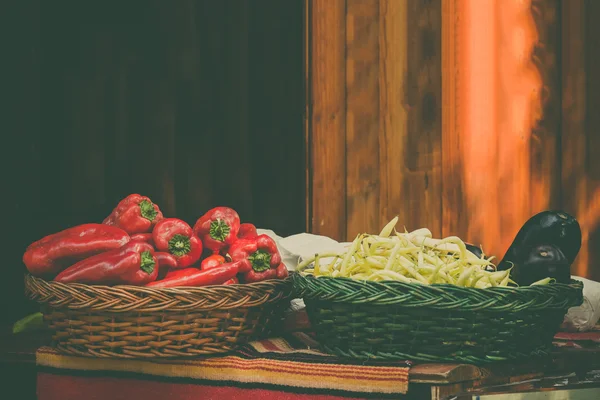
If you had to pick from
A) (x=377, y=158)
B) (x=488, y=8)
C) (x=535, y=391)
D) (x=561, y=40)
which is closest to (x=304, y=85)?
(x=377, y=158)

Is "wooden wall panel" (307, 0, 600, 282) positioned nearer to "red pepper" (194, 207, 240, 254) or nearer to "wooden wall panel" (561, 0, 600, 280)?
"wooden wall panel" (561, 0, 600, 280)

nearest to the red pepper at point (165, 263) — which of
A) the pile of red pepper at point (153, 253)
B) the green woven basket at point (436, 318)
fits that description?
the pile of red pepper at point (153, 253)

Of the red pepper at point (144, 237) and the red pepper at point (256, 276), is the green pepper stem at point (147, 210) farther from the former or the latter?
the red pepper at point (256, 276)

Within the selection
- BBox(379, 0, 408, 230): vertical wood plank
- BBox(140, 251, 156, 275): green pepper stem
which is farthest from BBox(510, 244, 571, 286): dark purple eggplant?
BBox(379, 0, 408, 230): vertical wood plank

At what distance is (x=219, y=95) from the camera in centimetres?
458

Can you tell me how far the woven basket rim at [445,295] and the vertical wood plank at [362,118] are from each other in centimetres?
187

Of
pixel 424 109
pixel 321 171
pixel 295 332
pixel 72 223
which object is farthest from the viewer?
pixel 72 223

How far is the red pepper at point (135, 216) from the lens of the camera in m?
2.69

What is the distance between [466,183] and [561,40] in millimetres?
834

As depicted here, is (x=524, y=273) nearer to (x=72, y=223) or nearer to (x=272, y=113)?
(x=272, y=113)

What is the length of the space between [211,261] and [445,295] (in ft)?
2.72

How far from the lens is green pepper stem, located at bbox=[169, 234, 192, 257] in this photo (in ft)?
8.42

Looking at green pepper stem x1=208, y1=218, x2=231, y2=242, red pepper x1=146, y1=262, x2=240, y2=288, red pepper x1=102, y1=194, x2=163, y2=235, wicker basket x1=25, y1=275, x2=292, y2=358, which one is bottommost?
wicker basket x1=25, y1=275, x2=292, y2=358

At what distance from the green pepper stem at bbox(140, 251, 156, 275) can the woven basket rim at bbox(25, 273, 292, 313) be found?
0.46 ft
